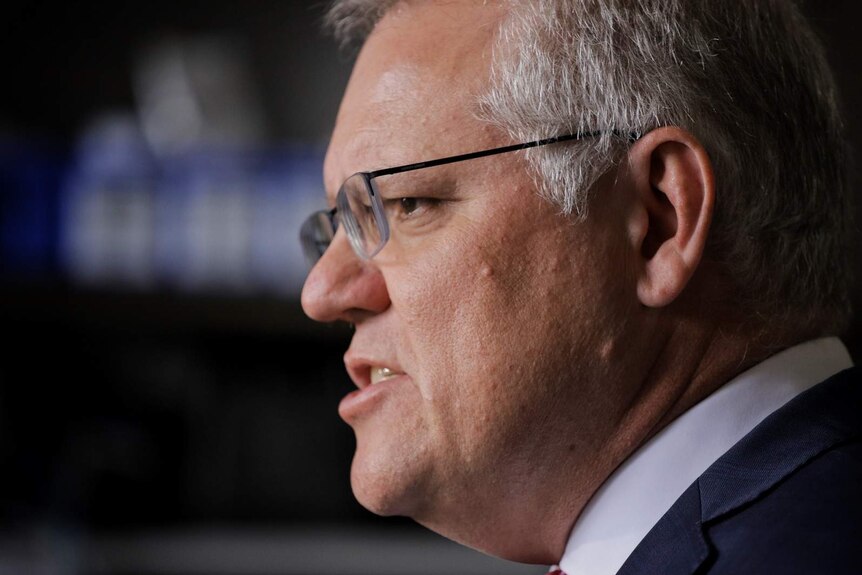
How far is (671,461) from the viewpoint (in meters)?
1.02

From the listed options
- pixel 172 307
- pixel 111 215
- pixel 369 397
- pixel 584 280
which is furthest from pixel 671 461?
pixel 111 215

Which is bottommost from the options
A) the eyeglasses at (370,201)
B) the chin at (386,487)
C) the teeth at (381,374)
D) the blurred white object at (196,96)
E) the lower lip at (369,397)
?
the chin at (386,487)

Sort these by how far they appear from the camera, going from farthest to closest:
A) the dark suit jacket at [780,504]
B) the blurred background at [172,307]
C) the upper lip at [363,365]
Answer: the blurred background at [172,307] → the upper lip at [363,365] → the dark suit jacket at [780,504]

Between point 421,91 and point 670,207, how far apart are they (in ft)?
0.97

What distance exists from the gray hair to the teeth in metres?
0.28

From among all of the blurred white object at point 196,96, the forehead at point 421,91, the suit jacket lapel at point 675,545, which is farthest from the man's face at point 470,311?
the blurred white object at point 196,96

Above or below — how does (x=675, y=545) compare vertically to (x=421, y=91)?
below

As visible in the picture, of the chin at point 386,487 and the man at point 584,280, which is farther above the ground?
the man at point 584,280

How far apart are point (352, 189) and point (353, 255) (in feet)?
0.30

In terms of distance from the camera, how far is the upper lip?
1.11 m

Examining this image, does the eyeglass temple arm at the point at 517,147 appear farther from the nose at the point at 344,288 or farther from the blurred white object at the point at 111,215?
the blurred white object at the point at 111,215

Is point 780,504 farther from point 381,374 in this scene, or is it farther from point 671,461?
point 381,374

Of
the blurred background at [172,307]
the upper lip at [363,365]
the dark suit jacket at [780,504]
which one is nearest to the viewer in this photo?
the dark suit jacket at [780,504]

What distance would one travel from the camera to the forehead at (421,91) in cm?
105
